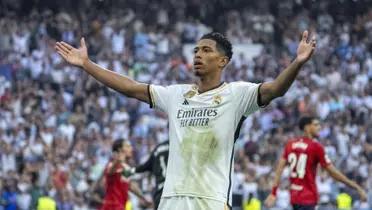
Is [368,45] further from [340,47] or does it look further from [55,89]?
[55,89]

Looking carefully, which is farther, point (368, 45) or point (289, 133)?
point (368, 45)

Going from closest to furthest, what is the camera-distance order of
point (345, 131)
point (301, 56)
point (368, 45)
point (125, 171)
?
point (301, 56)
point (125, 171)
point (345, 131)
point (368, 45)

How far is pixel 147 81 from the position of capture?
984 inches

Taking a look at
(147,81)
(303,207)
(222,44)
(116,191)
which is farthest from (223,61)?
(147,81)

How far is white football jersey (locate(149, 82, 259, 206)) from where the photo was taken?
714 cm

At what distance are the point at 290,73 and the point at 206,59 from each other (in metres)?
0.73

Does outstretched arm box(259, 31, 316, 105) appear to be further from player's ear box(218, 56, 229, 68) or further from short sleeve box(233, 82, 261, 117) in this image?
player's ear box(218, 56, 229, 68)

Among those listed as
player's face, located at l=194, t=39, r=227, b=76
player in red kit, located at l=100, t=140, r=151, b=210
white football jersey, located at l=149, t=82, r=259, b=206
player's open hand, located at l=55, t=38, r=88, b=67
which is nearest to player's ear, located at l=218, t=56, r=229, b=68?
player's face, located at l=194, t=39, r=227, b=76

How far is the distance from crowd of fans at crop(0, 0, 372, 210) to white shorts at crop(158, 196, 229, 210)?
1182 centimetres

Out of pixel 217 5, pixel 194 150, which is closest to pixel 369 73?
pixel 217 5

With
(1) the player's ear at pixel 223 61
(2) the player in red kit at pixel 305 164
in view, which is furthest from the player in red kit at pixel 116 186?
(1) the player's ear at pixel 223 61

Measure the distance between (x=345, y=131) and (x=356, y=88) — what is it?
188cm

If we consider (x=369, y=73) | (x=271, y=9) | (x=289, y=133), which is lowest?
(x=289, y=133)

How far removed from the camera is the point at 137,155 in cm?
2206
